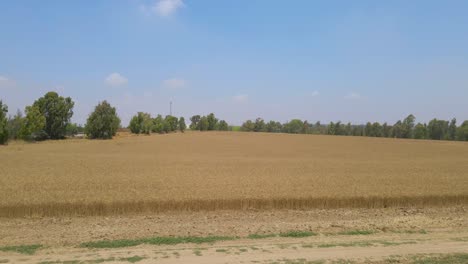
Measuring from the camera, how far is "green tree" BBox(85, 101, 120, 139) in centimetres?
9362

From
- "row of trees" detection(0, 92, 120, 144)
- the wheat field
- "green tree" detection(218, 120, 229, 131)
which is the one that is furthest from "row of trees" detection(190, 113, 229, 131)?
the wheat field

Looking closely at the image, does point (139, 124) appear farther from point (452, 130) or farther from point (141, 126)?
point (452, 130)

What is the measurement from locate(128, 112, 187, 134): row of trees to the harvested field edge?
372 ft

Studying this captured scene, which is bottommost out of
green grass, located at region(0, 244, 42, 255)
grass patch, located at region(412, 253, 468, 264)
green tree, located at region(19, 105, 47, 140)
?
green grass, located at region(0, 244, 42, 255)

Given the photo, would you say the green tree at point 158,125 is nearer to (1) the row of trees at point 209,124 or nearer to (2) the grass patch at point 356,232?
(1) the row of trees at point 209,124

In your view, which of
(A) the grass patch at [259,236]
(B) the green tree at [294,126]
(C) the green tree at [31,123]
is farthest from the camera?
(B) the green tree at [294,126]

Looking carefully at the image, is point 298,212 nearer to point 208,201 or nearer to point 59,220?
point 208,201

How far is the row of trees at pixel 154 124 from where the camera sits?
12597 centimetres

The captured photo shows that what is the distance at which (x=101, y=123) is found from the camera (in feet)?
308

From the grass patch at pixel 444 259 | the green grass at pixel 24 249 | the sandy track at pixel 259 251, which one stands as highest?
the grass patch at pixel 444 259

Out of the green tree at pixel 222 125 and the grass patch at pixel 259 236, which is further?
the green tree at pixel 222 125

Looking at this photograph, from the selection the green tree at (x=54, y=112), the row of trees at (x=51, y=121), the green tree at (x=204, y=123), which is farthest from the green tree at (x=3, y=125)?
the green tree at (x=204, y=123)

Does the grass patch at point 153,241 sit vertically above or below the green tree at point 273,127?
below

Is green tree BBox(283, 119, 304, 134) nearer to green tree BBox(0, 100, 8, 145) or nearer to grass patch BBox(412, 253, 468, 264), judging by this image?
green tree BBox(0, 100, 8, 145)
